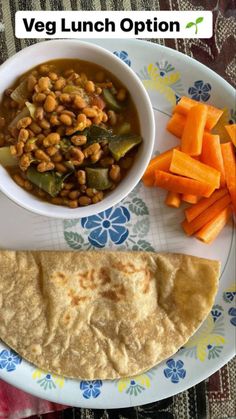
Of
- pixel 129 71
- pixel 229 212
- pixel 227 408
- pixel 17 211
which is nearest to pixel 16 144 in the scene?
pixel 17 211

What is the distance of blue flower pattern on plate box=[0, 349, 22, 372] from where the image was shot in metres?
2.71

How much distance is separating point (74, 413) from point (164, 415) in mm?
503

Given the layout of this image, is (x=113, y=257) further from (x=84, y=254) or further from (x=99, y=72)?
(x=99, y=72)

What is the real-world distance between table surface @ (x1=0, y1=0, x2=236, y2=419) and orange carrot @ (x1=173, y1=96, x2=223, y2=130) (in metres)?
0.40

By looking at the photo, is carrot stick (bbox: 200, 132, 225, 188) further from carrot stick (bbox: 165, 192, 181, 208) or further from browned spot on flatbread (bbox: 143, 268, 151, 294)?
browned spot on flatbread (bbox: 143, 268, 151, 294)

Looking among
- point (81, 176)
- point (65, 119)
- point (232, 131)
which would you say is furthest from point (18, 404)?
point (232, 131)

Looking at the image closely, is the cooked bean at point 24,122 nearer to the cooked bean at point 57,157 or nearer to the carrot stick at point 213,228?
the cooked bean at point 57,157

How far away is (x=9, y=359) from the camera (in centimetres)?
273

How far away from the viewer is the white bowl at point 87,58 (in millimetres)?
2514

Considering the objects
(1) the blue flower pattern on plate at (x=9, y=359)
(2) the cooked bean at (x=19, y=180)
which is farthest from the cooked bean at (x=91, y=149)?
(1) the blue flower pattern on plate at (x=9, y=359)

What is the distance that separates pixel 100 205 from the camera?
2543mm

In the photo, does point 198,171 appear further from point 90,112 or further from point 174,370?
point 174,370

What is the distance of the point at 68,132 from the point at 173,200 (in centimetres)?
66

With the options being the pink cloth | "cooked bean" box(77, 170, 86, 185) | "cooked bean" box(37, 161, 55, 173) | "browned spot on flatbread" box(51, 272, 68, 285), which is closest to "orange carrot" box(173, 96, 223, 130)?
"cooked bean" box(77, 170, 86, 185)
